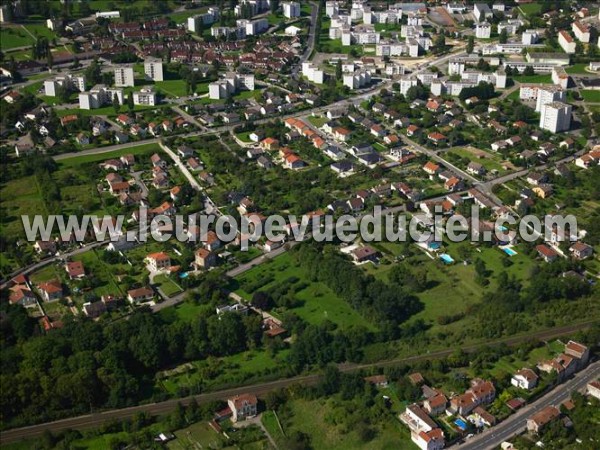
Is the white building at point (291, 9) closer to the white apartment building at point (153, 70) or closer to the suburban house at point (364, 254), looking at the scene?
the white apartment building at point (153, 70)

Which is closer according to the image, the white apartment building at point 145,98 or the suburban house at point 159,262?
the suburban house at point 159,262

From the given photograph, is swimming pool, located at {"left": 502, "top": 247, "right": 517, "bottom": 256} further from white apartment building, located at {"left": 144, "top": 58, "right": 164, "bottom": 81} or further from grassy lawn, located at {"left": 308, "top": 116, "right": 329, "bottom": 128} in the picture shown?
white apartment building, located at {"left": 144, "top": 58, "right": 164, "bottom": 81}

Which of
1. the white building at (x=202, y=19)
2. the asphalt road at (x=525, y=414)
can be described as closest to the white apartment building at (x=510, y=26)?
the white building at (x=202, y=19)

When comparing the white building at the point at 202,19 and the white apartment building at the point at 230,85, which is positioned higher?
the white building at the point at 202,19

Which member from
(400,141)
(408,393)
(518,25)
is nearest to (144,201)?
(400,141)

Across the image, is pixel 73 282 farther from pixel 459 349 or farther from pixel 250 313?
pixel 459 349

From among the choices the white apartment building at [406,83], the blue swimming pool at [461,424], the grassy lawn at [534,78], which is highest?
the white apartment building at [406,83]

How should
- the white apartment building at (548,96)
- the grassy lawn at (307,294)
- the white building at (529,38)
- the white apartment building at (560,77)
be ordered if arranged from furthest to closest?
the white building at (529,38) < the white apartment building at (560,77) < the white apartment building at (548,96) < the grassy lawn at (307,294)
